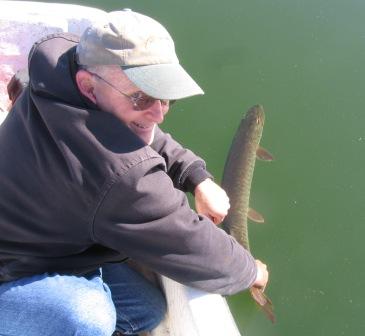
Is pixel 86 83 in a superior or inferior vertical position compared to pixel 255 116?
superior

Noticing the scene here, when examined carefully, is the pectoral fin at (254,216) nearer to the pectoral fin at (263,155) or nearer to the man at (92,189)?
the pectoral fin at (263,155)

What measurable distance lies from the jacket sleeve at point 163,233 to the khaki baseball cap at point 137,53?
0.24 m

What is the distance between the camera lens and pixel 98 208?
131 centimetres

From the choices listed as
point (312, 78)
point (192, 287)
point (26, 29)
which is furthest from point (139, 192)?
point (312, 78)

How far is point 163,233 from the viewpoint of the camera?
1359mm

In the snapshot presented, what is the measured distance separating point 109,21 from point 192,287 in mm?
868

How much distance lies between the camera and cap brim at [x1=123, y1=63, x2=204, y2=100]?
1362 mm

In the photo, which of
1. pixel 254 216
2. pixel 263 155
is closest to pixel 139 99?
pixel 254 216

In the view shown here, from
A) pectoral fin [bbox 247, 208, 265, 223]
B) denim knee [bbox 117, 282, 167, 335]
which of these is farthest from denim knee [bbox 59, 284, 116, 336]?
pectoral fin [bbox 247, 208, 265, 223]

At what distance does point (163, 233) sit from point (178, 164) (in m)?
0.59

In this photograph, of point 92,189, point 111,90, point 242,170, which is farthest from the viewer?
point 242,170

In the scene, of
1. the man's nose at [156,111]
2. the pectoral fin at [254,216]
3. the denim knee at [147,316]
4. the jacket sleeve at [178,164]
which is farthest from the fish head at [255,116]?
the man's nose at [156,111]

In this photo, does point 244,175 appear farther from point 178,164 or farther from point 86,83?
point 86,83

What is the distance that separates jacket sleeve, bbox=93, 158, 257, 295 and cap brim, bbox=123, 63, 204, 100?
0.22 meters
